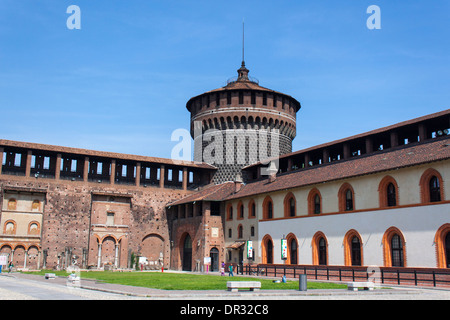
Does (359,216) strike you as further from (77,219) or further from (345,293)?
(77,219)

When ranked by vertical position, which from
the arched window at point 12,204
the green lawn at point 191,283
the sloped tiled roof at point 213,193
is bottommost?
the green lawn at point 191,283

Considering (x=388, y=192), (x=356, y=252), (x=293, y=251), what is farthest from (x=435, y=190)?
(x=293, y=251)

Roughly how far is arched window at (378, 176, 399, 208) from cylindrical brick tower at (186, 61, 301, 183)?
24.6m

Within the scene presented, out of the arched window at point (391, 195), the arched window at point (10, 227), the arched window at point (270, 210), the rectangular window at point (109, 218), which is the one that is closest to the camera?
the arched window at point (391, 195)

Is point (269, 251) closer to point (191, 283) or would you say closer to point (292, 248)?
point (292, 248)

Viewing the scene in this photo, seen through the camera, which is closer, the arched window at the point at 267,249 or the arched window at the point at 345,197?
the arched window at the point at 345,197

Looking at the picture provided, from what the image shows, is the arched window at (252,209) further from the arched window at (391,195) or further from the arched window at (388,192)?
the arched window at (391,195)

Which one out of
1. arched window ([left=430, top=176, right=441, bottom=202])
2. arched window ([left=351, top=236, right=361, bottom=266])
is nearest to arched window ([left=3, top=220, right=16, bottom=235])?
arched window ([left=351, top=236, right=361, bottom=266])

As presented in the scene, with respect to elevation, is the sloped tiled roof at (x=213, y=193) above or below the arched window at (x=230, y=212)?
above

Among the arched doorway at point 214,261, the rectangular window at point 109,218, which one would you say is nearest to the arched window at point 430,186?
the arched doorway at point 214,261

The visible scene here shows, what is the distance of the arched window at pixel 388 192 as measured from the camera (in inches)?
1238

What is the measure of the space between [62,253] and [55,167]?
8.76 metres

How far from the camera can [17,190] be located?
152 ft

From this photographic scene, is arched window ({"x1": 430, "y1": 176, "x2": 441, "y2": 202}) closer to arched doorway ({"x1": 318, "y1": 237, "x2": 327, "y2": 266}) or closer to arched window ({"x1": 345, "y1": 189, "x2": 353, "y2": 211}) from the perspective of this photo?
arched window ({"x1": 345, "y1": 189, "x2": 353, "y2": 211})
